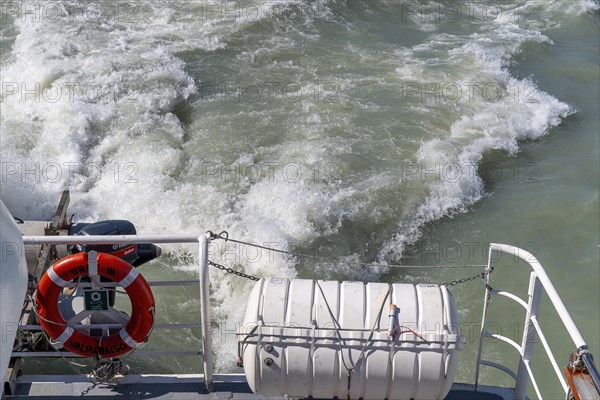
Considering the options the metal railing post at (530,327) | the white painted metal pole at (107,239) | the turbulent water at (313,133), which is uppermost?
the white painted metal pole at (107,239)

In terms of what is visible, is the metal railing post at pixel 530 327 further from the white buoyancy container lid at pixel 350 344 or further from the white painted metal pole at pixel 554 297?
the white buoyancy container lid at pixel 350 344

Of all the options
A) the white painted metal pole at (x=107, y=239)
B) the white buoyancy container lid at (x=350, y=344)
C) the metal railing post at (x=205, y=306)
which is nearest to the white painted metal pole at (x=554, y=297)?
the white buoyancy container lid at (x=350, y=344)

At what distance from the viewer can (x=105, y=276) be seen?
430 cm

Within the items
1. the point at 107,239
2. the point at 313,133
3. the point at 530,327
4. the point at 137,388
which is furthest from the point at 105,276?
the point at 313,133

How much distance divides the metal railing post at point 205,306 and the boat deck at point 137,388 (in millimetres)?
102

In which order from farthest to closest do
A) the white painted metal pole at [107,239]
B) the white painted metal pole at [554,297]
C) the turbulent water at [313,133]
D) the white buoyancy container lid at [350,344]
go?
the turbulent water at [313,133] → the white painted metal pole at [107,239] → the white buoyancy container lid at [350,344] → the white painted metal pole at [554,297]

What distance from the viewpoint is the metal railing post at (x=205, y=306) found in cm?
413

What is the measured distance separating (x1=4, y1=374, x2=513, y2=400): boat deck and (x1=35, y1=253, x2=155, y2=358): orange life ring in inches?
9.7

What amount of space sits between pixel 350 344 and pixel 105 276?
4.70 feet

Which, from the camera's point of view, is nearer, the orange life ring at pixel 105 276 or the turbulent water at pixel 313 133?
the orange life ring at pixel 105 276

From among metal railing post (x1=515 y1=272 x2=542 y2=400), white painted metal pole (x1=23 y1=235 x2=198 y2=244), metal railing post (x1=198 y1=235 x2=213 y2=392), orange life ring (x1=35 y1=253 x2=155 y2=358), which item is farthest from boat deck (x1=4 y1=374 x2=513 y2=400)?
white painted metal pole (x1=23 y1=235 x2=198 y2=244)

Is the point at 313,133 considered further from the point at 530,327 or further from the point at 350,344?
the point at 350,344

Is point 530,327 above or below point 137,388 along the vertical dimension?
above

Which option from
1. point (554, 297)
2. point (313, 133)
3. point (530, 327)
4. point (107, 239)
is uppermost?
point (107, 239)
